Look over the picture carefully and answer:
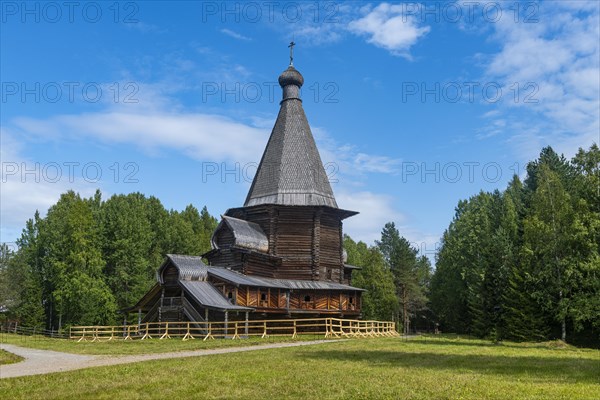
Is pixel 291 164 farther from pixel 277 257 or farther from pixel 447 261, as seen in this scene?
pixel 447 261

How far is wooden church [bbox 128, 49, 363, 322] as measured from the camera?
112 feet

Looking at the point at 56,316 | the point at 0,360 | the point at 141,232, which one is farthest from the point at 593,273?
the point at 56,316

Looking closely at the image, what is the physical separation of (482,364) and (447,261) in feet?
128

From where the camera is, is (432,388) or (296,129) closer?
(432,388)

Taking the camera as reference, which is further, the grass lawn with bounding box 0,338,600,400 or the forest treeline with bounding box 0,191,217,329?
the forest treeline with bounding box 0,191,217,329

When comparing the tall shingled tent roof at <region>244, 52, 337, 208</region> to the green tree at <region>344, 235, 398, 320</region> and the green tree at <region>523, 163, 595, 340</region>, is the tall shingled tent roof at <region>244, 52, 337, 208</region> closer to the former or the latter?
the green tree at <region>523, 163, 595, 340</region>

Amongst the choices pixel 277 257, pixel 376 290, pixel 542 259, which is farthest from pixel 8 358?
pixel 376 290

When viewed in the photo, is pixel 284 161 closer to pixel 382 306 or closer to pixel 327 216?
pixel 327 216

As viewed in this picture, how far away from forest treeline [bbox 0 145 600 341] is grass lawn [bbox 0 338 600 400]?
1575cm

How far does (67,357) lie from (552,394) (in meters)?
15.5

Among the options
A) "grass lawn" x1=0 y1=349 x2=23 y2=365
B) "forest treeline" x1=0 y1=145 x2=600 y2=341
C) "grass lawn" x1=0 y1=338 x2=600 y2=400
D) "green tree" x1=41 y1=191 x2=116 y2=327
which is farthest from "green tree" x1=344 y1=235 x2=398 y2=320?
"grass lawn" x1=0 y1=349 x2=23 y2=365

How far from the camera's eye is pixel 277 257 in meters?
38.4

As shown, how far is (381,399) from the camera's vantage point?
10219 mm

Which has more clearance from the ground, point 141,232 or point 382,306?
point 141,232
